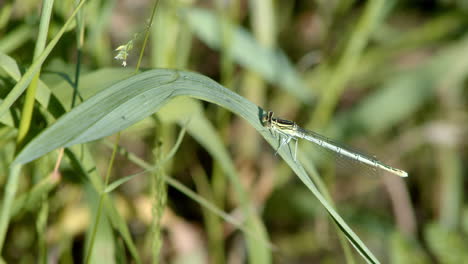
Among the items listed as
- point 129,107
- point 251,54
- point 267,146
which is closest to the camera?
point 129,107

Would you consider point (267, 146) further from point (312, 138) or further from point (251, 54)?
point (312, 138)

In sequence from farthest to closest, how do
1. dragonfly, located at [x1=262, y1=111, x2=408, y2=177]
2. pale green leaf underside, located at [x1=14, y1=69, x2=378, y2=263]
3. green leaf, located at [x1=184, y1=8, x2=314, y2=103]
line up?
green leaf, located at [x1=184, y1=8, x2=314, y2=103] → dragonfly, located at [x1=262, y1=111, x2=408, y2=177] → pale green leaf underside, located at [x1=14, y1=69, x2=378, y2=263]

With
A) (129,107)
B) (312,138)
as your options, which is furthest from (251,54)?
(129,107)

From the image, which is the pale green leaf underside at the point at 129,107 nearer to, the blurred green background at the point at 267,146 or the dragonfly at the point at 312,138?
the blurred green background at the point at 267,146

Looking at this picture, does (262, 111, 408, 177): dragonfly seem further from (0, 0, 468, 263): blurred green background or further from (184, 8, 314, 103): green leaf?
(184, 8, 314, 103): green leaf

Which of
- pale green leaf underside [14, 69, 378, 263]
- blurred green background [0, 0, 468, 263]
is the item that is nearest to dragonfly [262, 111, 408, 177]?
blurred green background [0, 0, 468, 263]

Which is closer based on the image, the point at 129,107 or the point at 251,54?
the point at 129,107
